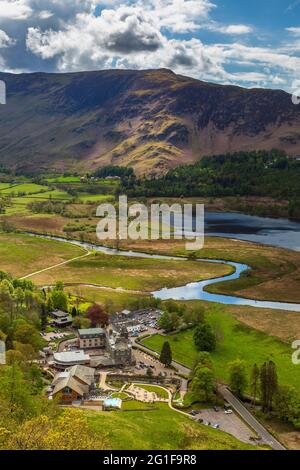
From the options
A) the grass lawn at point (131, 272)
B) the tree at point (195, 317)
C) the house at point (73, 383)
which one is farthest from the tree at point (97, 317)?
the grass lawn at point (131, 272)

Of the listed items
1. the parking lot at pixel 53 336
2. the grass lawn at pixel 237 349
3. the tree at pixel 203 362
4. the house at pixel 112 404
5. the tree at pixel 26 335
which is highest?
the tree at pixel 26 335

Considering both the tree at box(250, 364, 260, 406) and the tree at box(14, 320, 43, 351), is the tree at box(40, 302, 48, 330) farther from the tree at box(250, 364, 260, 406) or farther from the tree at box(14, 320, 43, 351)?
the tree at box(250, 364, 260, 406)

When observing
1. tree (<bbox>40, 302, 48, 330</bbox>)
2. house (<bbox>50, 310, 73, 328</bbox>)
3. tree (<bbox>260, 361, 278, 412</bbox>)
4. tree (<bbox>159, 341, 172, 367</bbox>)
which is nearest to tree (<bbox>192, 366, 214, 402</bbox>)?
tree (<bbox>260, 361, 278, 412</bbox>)

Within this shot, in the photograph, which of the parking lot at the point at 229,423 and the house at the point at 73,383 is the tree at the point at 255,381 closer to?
the parking lot at the point at 229,423

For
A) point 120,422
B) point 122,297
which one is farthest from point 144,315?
point 120,422

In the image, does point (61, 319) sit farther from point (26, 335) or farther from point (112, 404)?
point (112, 404)
